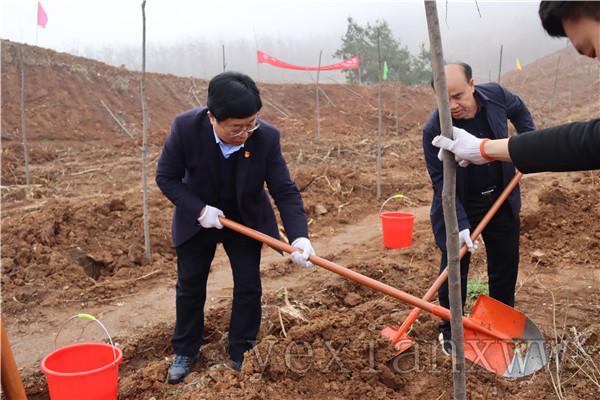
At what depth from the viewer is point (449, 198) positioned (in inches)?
57.0

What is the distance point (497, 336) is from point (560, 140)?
1381mm

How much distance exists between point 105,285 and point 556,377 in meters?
3.34

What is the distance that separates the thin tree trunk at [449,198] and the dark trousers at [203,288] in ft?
4.36

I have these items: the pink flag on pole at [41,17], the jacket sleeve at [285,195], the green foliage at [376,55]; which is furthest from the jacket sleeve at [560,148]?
the green foliage at [376,55]

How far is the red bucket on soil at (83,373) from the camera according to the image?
2166 mm

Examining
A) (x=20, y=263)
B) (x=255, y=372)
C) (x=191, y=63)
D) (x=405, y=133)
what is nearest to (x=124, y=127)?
(x=405, y=133)

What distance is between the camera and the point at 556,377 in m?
2.49

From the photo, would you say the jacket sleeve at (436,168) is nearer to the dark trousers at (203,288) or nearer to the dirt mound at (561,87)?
the dark trousers at (203,288)

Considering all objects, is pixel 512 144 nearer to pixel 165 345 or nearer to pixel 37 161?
pixel 165 345

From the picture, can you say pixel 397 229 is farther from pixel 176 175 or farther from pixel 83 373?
pixel 83 373

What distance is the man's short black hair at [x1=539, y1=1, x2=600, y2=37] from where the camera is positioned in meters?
1.23

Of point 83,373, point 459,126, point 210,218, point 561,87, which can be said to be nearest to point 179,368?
point 83,373

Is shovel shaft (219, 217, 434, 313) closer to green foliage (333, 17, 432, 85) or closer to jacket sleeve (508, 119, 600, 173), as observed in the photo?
jacket sleeve (508, 119, 600, 173)

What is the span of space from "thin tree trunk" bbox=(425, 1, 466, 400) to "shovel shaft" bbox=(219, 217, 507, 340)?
2.12ft
